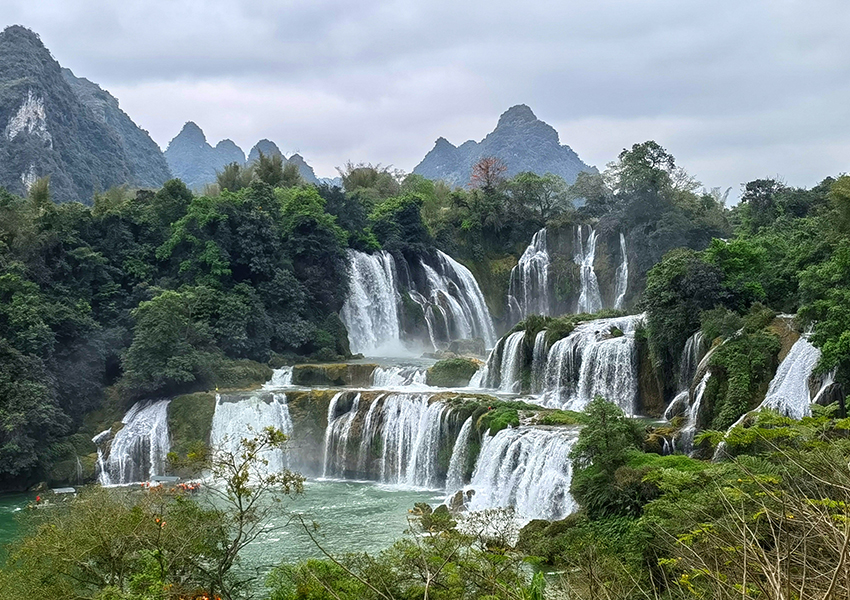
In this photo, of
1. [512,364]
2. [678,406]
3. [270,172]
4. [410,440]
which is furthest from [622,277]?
[270,172]

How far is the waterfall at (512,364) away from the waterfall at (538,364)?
0.51 meters

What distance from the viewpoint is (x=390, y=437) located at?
795 inches

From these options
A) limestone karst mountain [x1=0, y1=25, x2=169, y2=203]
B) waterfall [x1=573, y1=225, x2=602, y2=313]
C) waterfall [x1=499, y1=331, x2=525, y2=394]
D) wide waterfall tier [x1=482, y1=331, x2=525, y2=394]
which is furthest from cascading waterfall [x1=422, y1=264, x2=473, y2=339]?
limestone karst mountain [x1=0, y1=25, x2=169, y2=203]

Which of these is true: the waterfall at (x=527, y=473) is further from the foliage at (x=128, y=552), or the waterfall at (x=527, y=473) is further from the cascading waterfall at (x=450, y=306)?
the cascading waterfall at (x=450, y=306)


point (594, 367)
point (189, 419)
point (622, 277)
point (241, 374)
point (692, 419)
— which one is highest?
point (622, 277)

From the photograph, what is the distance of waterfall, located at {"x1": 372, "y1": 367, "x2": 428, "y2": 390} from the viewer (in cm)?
2411

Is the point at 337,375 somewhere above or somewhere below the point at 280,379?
above

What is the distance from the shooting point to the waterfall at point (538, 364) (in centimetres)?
2225

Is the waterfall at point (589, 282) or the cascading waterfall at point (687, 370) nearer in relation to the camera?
the cascading waterfall at point (687, 370)

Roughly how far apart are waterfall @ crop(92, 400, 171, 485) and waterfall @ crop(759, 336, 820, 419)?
50.9ft

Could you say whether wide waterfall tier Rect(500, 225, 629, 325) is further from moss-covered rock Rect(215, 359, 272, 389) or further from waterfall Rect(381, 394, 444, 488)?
waterfall Rect(381, 394, 444, 488)

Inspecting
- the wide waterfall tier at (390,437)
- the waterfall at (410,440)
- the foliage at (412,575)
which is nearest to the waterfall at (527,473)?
the wide waterfall tier at (390,437)

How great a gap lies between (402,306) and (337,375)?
850 cm

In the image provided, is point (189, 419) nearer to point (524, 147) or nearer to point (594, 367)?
point (594, 367)
